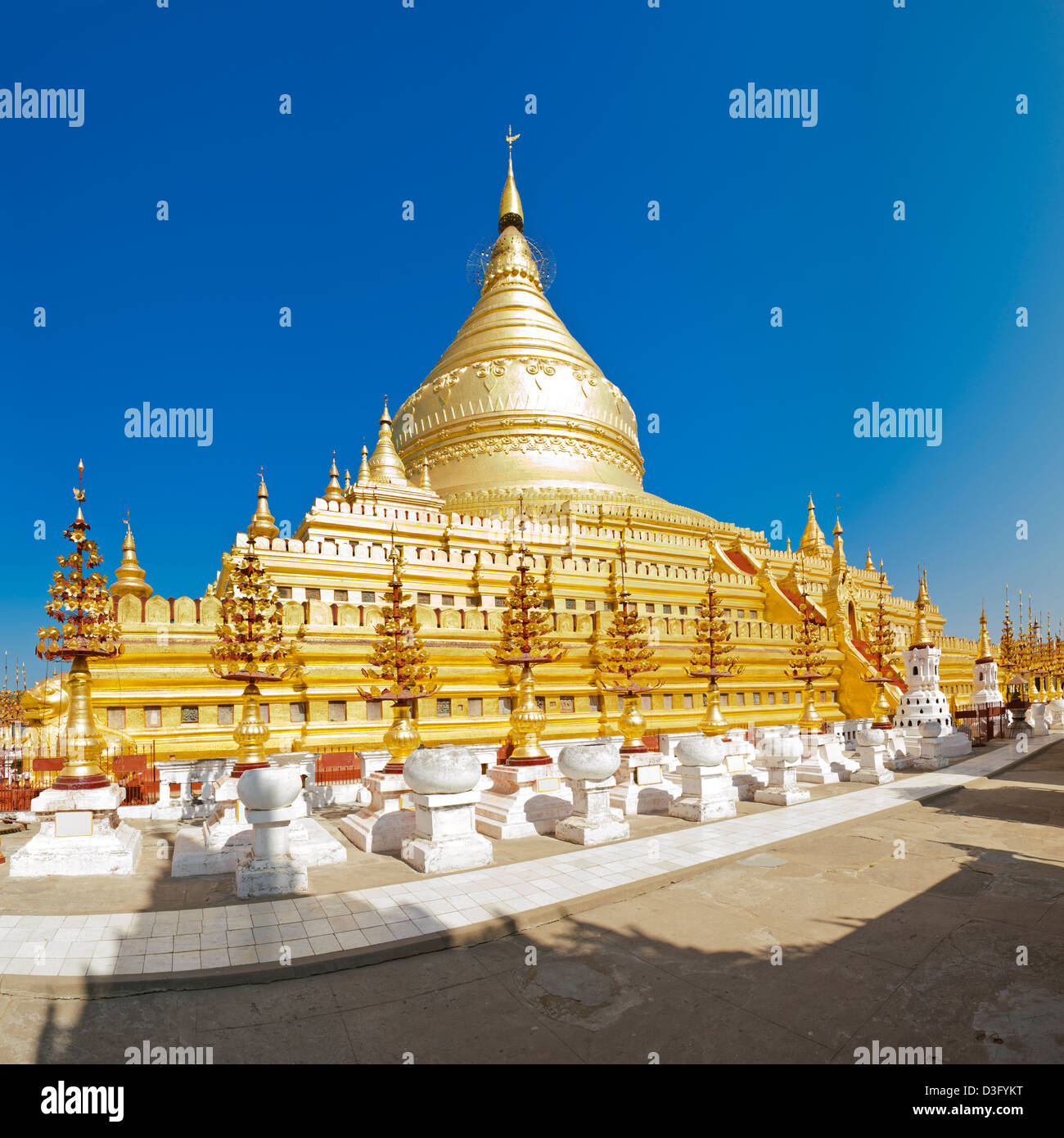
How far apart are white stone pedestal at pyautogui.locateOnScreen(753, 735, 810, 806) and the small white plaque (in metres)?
14.0

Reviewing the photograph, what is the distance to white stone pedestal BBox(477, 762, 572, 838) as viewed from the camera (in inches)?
488

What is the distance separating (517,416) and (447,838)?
3497 cm

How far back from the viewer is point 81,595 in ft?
36.1

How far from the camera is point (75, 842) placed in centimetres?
988

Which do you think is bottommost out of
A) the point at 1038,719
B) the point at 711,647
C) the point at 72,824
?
the point at 1038,719

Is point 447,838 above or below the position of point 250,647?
below

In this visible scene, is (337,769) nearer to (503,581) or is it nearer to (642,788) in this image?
(642,788)

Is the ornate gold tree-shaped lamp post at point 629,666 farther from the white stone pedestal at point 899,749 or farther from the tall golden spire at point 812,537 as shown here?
the tall golden spire at point 812,537

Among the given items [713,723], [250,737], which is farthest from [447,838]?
[713,723]

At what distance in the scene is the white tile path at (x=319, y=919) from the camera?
669cm

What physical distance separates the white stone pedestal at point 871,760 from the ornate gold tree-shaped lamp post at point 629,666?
651 cm

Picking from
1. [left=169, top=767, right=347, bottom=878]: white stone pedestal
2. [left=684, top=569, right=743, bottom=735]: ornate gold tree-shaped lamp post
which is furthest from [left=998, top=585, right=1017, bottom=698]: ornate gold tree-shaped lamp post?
[left=169, top=767, right=347, bottom=878]: white stone pedestal

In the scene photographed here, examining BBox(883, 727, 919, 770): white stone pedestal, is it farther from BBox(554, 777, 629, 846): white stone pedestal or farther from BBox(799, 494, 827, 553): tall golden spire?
BBox(799, 494, 827, 553): tall golden spire
